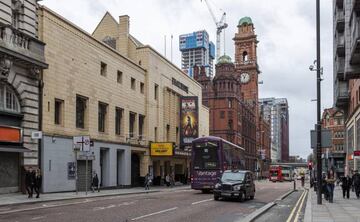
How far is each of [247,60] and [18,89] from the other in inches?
4930

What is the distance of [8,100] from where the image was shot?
99.3 ft

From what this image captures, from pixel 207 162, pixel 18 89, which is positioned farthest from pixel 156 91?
pixel 18 89

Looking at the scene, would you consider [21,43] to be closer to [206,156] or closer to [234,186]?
[234,186]

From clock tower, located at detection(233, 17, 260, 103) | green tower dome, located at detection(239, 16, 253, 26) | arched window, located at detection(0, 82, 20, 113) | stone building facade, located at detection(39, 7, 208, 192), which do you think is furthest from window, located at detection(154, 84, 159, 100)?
green tower dome, located at detection(239, 16, 253, 26)

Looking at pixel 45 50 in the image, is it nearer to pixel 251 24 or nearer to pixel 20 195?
pixel 20 195

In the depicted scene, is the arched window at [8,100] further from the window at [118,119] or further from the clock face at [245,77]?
the clock face at [245,77]

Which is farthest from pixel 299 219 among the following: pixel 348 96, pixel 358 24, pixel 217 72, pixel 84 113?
pixel 217 72

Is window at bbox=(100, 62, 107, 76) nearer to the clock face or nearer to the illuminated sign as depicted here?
Result: the illuminated sign

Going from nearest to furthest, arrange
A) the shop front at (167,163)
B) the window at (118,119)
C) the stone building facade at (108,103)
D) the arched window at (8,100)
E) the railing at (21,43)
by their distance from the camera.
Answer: the railing at (21,43) < the arched window at (8,100) < the stone building facade at (108,103) < the window at (118,119) < the shop front at (167,163)

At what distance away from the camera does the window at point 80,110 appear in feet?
128

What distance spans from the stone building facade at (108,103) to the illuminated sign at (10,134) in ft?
9.80

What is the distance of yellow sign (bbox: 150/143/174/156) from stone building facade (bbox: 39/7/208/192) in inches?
24.0

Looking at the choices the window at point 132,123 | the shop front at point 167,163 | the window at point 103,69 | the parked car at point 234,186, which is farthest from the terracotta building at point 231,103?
the parked car at point 234,186

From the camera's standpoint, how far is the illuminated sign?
2881cm
